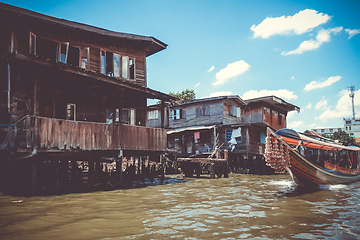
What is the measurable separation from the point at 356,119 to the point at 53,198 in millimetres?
84168

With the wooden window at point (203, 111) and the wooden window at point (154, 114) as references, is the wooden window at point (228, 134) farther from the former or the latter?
the wooden window at point (154, 114)

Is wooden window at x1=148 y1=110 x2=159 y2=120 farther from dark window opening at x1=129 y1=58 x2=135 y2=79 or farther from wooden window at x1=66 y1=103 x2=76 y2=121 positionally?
wooden window at x1=66 y1=103 x2=76 y2=121

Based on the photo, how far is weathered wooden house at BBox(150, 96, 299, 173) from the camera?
1027 inches

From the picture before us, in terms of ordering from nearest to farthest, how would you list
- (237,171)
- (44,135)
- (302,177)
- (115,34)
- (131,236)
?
(131,236) → (44,135) → (302,177) → (115,34) → (237,171)

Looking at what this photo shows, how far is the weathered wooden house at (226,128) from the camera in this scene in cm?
2608

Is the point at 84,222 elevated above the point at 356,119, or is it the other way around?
the point at 356,119

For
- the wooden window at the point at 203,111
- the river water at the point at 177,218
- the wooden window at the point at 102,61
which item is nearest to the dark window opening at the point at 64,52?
the wooden window at the point at 102,61

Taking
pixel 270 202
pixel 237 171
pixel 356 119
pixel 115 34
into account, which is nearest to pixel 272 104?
pixel 237 171

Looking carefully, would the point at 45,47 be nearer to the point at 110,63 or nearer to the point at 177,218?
the point at 110,63

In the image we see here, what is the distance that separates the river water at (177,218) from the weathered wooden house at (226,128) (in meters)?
16.4

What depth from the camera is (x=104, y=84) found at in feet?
43.6

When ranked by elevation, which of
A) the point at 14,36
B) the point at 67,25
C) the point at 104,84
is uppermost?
the point at 67,25

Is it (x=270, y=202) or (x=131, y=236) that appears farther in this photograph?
(x=270, y=202)

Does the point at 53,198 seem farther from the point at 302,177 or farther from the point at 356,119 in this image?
the point at 356,119
